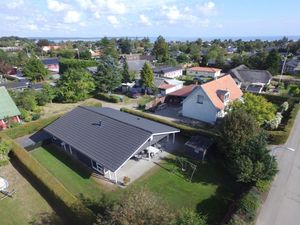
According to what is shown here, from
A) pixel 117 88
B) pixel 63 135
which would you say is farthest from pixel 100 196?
pixel 117 88

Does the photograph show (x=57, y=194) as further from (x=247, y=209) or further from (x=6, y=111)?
(x=6, y=111)

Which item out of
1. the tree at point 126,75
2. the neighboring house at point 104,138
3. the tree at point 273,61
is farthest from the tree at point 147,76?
the tree at point 273,61

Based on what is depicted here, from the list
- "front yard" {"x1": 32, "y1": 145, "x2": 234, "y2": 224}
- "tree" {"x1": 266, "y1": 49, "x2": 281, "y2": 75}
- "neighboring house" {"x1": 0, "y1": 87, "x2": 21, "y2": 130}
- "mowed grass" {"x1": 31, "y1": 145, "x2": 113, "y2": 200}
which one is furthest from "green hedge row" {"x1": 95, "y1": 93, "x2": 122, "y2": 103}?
"tree" {"x1": 266, "y1": 49, "x2": 281, "y2": 75}

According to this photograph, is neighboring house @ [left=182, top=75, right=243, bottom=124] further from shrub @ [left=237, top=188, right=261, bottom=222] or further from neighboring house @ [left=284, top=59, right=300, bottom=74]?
neighboring house @ [left=284, top=59, right=300, bottom=74]

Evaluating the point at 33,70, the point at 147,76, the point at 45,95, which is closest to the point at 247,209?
the point at 147,76

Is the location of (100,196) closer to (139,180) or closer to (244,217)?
(139,180)
